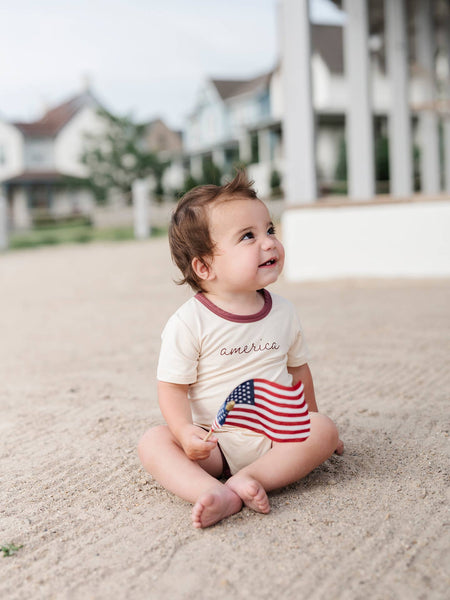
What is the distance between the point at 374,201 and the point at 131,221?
14659 millimetres

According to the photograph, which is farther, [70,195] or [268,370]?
[70,195]

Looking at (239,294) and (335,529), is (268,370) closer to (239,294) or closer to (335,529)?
(239,294)

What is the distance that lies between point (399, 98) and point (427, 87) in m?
1.80

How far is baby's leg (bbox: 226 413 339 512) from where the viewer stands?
211 centimetres

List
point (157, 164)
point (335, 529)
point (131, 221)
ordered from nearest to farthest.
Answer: point (335, 529)
point (131, 221)
point (157, 164)

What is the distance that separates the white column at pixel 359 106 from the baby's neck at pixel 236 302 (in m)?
6.39

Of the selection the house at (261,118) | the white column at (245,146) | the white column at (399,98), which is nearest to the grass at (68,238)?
the house at (261,118)

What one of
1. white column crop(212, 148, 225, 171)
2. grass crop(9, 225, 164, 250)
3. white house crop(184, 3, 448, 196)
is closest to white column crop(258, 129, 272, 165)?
white house crop(184, 3, 448, 196)

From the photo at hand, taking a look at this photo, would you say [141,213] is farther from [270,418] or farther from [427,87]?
[270,418]

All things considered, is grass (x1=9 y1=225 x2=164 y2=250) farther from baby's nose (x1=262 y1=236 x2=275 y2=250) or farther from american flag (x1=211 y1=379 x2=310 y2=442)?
american flag (x1=211 y1=379 x2=310 y2=442)

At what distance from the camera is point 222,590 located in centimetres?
159

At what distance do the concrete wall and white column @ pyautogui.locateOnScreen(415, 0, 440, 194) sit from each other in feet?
13.7

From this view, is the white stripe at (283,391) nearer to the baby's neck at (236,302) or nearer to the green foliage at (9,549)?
the baby's neck at (236,302)

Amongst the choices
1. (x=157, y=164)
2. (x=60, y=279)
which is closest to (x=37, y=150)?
(x=157, y=164)
